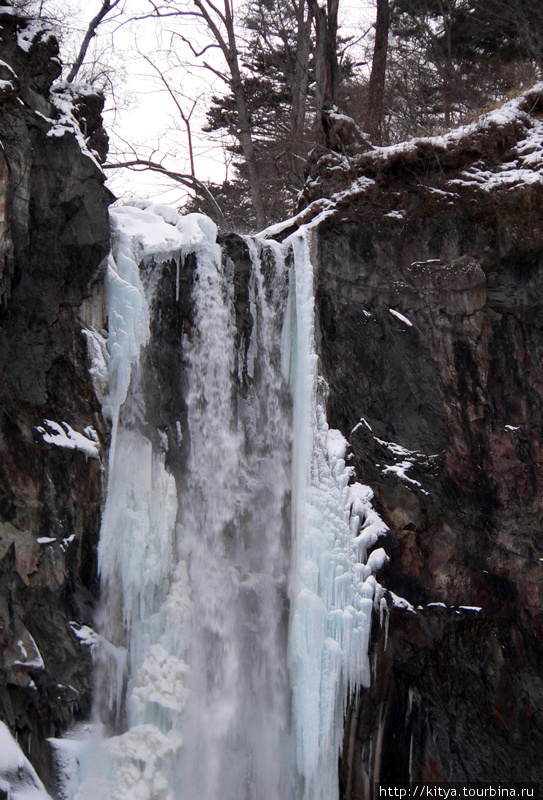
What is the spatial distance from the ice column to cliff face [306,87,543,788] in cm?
32

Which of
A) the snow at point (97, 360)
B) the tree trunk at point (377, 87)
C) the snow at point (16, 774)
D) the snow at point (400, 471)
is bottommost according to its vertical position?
the snow at point (16, 774)

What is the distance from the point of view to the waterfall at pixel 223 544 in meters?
5.95

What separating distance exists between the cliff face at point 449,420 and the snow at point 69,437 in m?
2.81

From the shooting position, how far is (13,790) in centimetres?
457

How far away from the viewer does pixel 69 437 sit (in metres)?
6.00

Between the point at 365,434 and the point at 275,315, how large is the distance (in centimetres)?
180

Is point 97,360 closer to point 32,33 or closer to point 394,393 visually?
point 32,33

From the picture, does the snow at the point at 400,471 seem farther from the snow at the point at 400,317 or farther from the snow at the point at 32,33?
the snow at the point at 32,33

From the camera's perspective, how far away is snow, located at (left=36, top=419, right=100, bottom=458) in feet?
19.3

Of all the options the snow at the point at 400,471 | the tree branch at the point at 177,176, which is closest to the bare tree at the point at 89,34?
the tree branch at the point at 177,176

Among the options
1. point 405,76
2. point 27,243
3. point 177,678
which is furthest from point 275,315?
point 405,76

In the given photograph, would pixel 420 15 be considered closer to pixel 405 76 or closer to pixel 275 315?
pixel 405 76

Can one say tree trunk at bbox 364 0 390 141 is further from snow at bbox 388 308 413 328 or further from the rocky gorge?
snow at bbox 388 308 413 328

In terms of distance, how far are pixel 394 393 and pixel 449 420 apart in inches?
28.8
